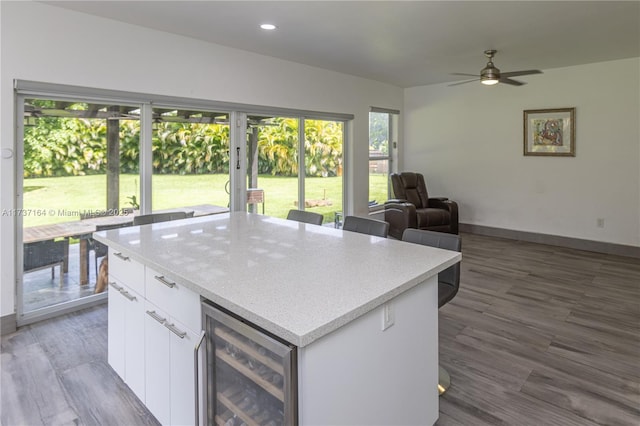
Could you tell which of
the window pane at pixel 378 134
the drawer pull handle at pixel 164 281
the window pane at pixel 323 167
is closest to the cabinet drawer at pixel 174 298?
the drawer pull handle at pixel 164 281

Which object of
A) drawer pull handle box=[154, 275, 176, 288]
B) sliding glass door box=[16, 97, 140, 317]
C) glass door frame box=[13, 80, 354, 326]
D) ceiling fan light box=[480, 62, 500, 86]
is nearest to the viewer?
drawer pull handle box=[154, 275, 176, 288]

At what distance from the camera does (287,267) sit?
5.63 feet

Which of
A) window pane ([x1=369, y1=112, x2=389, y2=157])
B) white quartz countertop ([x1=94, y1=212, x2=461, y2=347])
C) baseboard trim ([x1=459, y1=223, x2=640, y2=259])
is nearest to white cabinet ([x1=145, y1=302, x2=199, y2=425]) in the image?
white quartz countertop ([x1=94, y1=212, x2=461, y2=347])

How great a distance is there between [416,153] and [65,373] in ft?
20.9

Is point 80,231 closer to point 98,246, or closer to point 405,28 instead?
point 98,246

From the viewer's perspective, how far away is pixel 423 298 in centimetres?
171

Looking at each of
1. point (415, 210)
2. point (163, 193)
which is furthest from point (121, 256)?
point (415, 210)

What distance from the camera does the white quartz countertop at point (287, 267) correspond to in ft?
4.02

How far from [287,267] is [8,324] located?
9.07ft

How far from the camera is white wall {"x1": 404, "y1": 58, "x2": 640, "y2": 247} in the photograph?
5227mm

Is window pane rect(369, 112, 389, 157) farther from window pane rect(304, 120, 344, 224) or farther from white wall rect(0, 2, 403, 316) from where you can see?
white wall rect(0, 2, 403, 316)

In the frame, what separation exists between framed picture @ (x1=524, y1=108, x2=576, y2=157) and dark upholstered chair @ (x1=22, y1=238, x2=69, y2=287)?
6.28 meters

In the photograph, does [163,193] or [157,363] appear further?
[163,193]

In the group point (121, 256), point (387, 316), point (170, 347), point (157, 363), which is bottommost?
point (157, 363)
